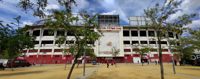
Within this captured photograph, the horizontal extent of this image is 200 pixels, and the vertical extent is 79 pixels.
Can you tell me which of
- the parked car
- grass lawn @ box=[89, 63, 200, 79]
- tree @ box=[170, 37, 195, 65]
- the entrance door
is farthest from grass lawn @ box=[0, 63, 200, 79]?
the entrance door

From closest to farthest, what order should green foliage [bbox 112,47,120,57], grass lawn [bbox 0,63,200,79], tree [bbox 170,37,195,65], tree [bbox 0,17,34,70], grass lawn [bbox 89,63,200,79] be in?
grass lawn [bbox 89,63,200,79] → grass lawn [bbox 0,63,200,79] → tree [bbox 0,17,34,70] → tree [bbox 170,37,195,65] → green foliage [bbox 112,47,120,57]

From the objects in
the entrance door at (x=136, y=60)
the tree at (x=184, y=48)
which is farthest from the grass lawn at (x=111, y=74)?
the entrance door at (x=136, y=60)

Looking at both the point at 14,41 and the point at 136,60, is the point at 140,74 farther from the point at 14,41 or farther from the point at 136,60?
the point at 136,60

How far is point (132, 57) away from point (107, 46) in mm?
10001

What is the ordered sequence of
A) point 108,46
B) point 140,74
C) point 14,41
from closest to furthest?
point 140,74 < point 14,41 < point 108,46

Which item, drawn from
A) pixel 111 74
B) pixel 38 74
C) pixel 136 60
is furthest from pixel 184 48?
pixel 38 74

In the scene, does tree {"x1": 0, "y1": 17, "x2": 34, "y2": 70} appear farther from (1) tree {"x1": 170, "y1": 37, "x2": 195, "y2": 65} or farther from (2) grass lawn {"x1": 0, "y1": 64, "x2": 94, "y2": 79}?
(1) tree {"x1": 170, "y1": 37, "x2": 195, "y2": 65}

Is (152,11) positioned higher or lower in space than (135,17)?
lower

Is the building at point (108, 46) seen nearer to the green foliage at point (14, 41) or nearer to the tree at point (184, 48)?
the tree at point (184, 48)

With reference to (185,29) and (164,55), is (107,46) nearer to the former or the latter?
(164,55)

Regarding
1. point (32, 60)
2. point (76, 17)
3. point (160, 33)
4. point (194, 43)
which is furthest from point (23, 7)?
point (32, 60)

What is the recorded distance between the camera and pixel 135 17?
87.7 meters

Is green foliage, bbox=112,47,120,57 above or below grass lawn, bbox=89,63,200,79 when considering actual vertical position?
above

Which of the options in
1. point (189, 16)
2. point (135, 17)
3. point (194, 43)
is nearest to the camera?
point (189, 16)
